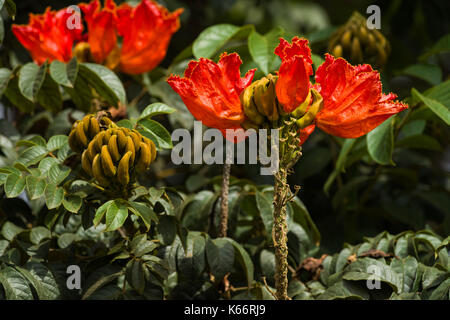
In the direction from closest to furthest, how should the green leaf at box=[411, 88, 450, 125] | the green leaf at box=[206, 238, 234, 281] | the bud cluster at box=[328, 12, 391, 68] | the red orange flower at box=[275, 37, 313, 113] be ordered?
the red orange flower at box=[275, 37, 313, 113]
the green leaf at box=[206, 238, 234, 281]
the green leaf at box=[411, 88, 450, 125]
the bud cluster at box=[328, 12, 391, 68]

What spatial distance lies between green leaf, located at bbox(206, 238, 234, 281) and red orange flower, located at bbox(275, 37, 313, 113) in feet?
1.20

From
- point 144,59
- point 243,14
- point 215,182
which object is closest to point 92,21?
point 144,59

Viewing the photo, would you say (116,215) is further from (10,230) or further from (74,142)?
(10,230)

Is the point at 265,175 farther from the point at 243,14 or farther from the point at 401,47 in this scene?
the point at 243,14

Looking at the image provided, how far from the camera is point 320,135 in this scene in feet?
7.45

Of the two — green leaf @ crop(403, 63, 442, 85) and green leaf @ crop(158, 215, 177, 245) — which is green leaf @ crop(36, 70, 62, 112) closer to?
green leaf @ crop(158, 215, 177, 245)

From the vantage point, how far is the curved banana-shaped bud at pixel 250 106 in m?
1.25

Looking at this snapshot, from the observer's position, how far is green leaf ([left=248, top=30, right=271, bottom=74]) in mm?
1706

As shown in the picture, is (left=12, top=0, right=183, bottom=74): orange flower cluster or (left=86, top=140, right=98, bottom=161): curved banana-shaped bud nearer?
(left=86, top=140, right=98, bottom=161): curved banana-shaped bud

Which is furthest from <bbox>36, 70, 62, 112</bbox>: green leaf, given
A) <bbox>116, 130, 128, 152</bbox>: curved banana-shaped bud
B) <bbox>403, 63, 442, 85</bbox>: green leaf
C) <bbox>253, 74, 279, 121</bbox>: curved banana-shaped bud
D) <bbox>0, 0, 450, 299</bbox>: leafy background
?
<bbox>403, 63, 442, 85</bbox>: green leaf

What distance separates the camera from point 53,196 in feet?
4.41

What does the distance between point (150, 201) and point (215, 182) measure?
15.4 inches

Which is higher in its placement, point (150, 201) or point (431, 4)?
point (431, 4)

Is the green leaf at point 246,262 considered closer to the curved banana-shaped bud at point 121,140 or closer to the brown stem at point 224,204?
the brown stem at point 224,204
